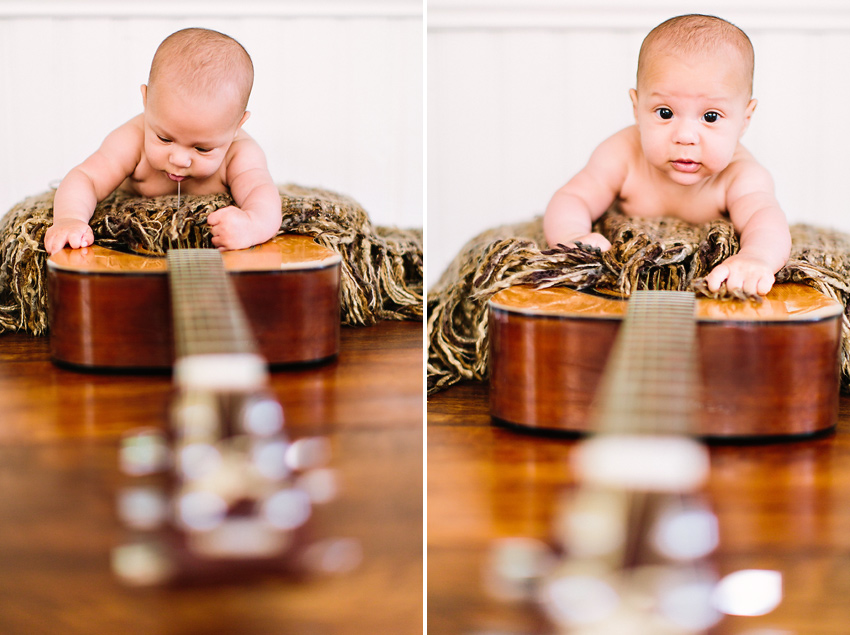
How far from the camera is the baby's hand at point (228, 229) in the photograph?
619mm

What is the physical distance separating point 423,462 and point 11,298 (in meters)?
0.39

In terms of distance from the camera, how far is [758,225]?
76 centimetres

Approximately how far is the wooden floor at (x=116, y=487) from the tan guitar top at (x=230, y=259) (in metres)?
0.08

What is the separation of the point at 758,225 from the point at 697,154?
0.10m

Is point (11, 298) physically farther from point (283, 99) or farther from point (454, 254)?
point (454, 254)

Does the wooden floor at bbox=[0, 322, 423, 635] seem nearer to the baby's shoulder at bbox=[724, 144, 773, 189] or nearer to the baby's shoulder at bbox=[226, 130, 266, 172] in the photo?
the baby's shoulder at bbox=[226, 130, 266, 172]

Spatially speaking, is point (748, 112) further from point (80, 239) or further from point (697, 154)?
point (80, 239)

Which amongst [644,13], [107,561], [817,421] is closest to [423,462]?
[107,561]

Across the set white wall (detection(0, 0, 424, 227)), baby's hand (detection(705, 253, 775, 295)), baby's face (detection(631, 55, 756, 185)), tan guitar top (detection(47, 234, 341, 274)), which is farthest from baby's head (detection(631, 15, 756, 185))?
tan guitar top (detection(47, 234, 341, 274))

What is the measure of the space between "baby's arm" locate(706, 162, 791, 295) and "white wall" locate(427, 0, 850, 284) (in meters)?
0.05

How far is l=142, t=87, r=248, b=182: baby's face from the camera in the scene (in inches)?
24.0

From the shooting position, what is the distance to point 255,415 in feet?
1.86

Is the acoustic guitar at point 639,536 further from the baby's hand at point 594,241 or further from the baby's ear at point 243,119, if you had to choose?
the baby's ear at point 243,119

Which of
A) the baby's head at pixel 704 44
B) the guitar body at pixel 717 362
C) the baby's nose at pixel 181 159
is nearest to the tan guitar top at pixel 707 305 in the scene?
the guitar body at pixel 717 362
